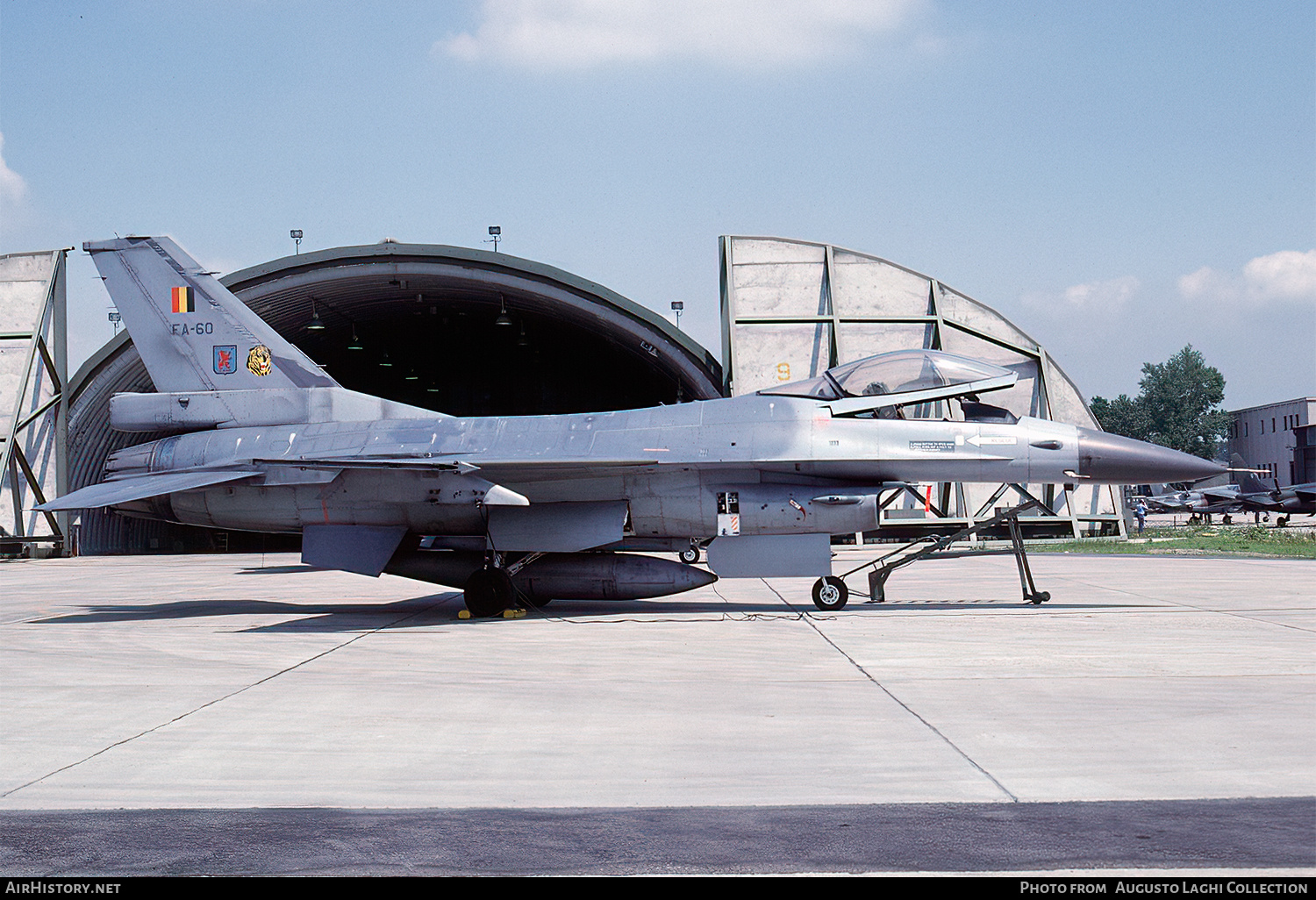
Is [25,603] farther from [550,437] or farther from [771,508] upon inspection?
[771,508]

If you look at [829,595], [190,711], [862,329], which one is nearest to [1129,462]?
[829,595]

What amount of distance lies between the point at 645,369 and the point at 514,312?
595cm

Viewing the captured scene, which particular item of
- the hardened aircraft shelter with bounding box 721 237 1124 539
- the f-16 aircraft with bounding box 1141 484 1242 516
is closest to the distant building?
the f-16 aircraft with bounding box 1141 484 1242 516

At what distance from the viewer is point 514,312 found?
1406 inches

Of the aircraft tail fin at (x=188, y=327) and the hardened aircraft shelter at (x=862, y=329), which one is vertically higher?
the hardened aircraft shelter at (x=862, y=329)

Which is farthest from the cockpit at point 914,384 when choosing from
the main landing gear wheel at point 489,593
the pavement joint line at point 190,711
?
the pavement joint line at point 190,711

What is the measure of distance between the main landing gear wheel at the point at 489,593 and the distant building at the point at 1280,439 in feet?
254

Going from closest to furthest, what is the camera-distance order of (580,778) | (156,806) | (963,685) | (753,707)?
(156,806)
(580,778)
(753,707)
(963,685)

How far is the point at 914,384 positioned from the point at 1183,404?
12390cm

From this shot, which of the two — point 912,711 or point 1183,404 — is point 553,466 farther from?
point 1183,404

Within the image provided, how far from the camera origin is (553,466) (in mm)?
11750

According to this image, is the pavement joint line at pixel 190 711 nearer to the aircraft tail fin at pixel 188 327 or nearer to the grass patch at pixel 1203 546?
the aircraft tail fin at pixel 188 327

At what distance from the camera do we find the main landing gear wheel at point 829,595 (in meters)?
A: 12.0
